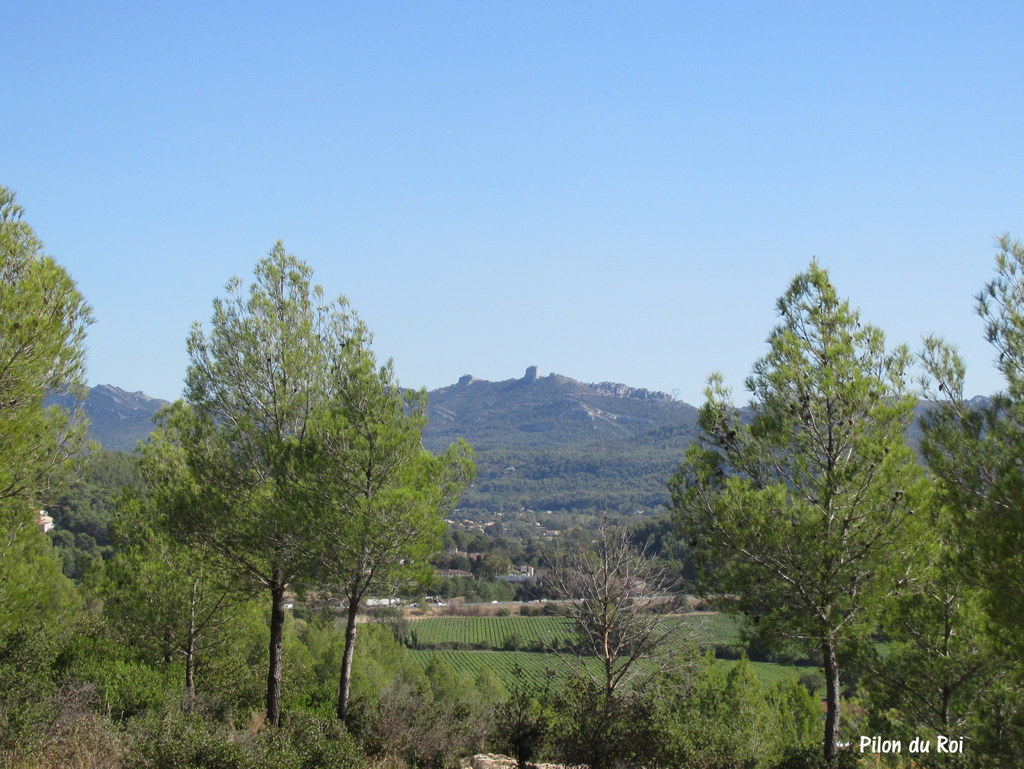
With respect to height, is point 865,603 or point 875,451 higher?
point 875,451

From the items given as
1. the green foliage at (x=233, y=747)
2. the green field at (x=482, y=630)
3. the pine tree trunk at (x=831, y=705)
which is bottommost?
the green field at (x=482, y=630)

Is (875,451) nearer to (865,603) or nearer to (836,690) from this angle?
(865,603)

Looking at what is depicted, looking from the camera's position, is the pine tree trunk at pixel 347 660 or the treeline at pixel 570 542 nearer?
the treeline at pixel 570 542

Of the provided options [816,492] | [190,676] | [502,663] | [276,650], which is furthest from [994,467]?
[502,663]

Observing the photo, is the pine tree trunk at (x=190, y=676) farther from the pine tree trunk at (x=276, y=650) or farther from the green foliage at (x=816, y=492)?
the green foliage at (x=816, y=492)

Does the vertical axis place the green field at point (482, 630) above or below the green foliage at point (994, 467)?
below

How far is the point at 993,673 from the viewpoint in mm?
12164

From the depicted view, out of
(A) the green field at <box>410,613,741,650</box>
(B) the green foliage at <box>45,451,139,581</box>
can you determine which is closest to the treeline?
(B) the green foliage at <box>45,451,139,581</box>

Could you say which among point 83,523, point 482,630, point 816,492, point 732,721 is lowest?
point 482,630

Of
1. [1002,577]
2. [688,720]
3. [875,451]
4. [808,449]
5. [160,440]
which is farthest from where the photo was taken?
[160,440]

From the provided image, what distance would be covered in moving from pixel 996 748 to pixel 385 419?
337 inches

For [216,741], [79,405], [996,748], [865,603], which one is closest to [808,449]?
[865,603]

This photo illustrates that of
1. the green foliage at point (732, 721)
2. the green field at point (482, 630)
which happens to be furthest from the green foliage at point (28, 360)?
the green field at point (482, 630)

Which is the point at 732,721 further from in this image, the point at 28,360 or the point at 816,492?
the point at 28,360
